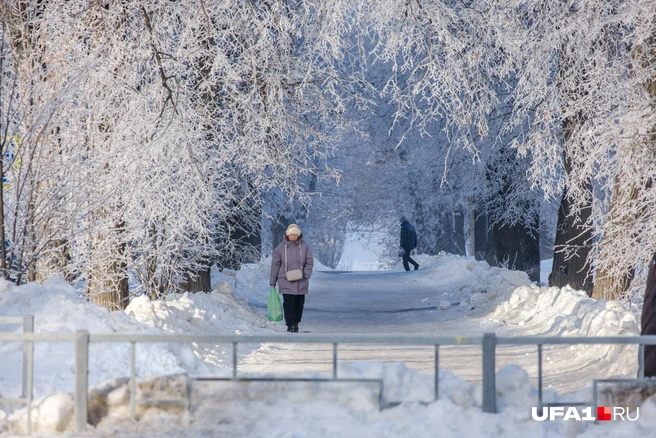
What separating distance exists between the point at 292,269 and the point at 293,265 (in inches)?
2.4

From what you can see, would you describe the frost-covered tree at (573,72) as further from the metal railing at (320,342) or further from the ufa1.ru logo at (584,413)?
the metal railing at (320,342)

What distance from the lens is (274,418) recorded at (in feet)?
18.4

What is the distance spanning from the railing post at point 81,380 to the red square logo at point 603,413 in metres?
3.22

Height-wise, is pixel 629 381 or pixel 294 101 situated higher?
pixel 294 101

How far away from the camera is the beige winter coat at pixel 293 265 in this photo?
13.3 metres

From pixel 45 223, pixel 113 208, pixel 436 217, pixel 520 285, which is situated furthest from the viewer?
pixel 436 217

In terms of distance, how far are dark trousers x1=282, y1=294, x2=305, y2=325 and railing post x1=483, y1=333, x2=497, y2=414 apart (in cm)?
781

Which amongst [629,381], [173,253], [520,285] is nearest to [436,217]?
[520,285]

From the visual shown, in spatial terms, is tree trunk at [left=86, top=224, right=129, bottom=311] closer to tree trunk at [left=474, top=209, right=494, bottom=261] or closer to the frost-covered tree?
the frost-covered tree

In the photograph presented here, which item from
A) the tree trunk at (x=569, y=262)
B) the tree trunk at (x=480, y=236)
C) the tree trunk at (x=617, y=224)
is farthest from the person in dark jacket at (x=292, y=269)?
the tree trunk at (x=480, y=236)

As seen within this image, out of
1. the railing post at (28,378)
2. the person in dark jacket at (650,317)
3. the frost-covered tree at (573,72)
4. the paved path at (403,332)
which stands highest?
the frost-covered tree at (573,72)

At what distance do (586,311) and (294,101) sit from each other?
194 inches

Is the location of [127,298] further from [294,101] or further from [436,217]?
[436,217]

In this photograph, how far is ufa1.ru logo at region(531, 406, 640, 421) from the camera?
561 centimetres
